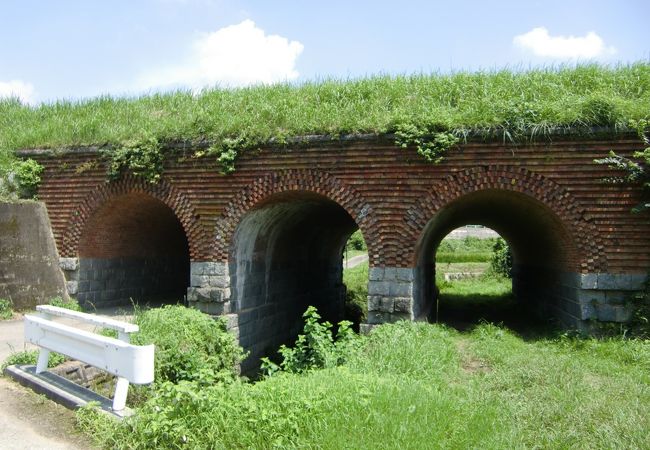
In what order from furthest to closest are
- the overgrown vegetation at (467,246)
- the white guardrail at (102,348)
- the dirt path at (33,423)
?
the overgrown vegetation at (467,246)
the white guardrail at (102,348)
the dirt path at (33,423)

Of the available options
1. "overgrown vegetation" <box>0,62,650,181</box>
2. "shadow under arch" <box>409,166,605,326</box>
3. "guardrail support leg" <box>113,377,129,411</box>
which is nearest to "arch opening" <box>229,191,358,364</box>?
"overgrown vegetation" <box>0,62,650,181</box>

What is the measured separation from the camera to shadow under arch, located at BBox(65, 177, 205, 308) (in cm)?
1130

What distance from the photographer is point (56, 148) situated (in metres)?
12.0

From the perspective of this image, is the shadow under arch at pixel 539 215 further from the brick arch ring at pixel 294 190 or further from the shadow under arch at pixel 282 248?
the shadow under arch at pixel 282 248

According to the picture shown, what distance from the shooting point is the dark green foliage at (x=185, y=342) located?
8289 millimetres

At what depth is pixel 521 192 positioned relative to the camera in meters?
9.23

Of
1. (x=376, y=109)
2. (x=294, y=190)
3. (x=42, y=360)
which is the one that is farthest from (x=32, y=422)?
(x=376, y=109)

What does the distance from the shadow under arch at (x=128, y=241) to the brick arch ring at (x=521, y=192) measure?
4.51 metres

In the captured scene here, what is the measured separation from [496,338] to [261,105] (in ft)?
21.1

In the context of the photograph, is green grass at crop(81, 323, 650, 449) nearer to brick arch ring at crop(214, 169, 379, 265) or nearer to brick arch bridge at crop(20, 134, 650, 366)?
brick arch bridge at crop(20, 134, 650, 366)

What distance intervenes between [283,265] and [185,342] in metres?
4.86

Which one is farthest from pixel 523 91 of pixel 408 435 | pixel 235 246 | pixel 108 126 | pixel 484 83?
pixel 108 126

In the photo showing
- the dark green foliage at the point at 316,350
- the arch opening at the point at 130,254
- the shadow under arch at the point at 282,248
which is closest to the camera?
the dark green foliage at the point at 316,350

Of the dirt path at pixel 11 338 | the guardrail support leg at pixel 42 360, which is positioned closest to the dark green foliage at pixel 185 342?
the guardrail support leg at pixel 42 360
